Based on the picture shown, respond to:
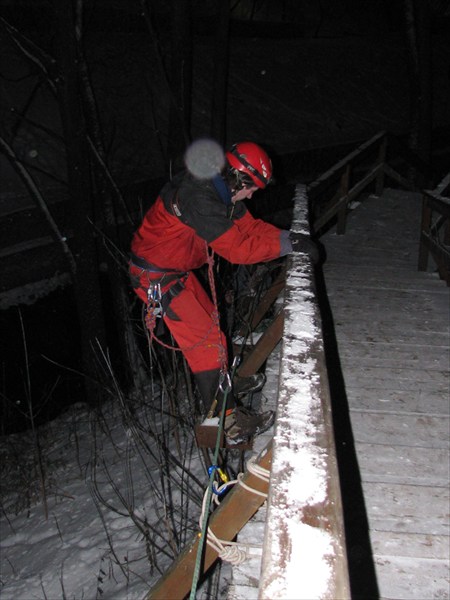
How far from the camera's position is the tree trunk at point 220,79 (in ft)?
37.2

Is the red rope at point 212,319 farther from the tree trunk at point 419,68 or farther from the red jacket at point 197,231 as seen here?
the tree trunk at point 419,68

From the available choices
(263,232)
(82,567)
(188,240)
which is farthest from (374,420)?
(82,567)

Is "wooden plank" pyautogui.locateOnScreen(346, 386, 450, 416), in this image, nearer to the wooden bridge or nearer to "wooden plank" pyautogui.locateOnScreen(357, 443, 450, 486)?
the wooden bridge

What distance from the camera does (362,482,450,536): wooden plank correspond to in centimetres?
291

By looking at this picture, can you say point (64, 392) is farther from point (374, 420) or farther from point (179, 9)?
point (374, 420)

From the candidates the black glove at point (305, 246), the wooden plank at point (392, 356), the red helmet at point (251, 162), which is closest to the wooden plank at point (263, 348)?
the black glove at point (305, 246)

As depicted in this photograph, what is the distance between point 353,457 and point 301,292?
4.67 ft

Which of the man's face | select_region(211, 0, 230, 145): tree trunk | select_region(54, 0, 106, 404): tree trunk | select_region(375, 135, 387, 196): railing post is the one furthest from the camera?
select_region(211, 0, 230, 145): tree trunk

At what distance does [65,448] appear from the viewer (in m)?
7.62

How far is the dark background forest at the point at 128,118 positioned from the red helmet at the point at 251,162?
1.84 m

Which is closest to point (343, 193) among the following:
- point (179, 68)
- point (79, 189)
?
point (79, 189)

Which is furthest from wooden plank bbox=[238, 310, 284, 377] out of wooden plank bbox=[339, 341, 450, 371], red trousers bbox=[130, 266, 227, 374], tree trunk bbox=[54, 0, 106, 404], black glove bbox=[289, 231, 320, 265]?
tree trunk bbox=[54, 0, 106, 404]

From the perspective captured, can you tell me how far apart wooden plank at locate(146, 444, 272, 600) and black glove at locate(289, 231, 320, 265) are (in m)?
1.59

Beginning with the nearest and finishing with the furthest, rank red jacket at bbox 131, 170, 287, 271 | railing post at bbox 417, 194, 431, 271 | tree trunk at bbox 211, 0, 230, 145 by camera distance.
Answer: red jacket at bbox 131, 170, 287, 271 → railing post at bbox 417, 194, 431, 271 → tree trunk at bbox 211, 0, 230, 145
